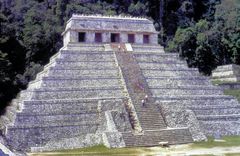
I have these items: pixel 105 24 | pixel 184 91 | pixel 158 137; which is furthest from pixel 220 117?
pixel 105 24

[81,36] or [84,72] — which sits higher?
[81,36]

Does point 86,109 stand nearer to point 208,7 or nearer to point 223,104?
point 223,104

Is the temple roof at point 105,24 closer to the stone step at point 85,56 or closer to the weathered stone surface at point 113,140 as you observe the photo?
the stone step at point 85,56

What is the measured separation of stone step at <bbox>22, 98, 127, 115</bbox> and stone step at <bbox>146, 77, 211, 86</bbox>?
12.2ft

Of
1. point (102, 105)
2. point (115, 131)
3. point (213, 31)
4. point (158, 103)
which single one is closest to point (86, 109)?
point (102, 105)

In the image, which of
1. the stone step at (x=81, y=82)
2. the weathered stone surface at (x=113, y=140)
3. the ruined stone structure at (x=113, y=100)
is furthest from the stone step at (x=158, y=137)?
the stone step at (x=81, y=82)

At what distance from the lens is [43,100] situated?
29031mm

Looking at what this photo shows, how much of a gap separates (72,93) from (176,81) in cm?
788

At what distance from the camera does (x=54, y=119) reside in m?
28.5

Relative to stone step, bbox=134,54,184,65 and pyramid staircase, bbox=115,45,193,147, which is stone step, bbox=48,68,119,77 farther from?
stone step, bbox=134,54,184,65

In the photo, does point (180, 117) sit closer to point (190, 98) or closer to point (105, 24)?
point (190, 98)

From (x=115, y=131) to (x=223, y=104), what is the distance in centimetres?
948

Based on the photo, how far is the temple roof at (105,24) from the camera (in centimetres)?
3750

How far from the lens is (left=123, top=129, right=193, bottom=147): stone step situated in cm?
2716
